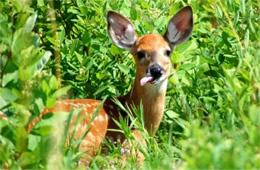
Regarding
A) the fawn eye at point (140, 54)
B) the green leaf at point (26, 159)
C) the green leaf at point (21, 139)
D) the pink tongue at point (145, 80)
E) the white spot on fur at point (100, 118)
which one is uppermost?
the fawn eye at point (140, 54)

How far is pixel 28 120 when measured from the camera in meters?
4.61

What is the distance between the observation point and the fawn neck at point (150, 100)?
652 centimetres

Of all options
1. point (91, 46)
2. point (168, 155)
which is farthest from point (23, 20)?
point (91, 46)

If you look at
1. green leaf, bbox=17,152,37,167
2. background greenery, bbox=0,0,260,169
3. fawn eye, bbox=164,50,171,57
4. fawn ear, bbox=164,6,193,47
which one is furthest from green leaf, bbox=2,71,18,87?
fawn ear, bbox=164,6,193,47

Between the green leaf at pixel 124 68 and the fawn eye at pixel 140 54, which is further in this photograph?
the green leaf at pixel 124 68

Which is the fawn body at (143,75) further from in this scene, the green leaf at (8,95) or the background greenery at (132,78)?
the green leaf at (8,95)

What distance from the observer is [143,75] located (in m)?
6.51

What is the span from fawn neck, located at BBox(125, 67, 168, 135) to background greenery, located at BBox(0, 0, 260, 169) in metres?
0.09

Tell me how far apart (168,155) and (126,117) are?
3.44ft

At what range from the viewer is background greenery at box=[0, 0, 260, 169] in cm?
452

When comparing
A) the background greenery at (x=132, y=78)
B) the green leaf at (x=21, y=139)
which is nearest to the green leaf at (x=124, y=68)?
the background greenery at (x=132, y=78)

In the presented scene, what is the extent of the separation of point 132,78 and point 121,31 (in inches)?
15.3

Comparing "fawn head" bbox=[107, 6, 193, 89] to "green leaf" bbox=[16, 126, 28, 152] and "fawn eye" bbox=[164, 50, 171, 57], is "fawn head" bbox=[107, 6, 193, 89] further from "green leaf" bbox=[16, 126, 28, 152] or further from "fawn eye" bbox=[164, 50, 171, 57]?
"green leaf" bbox=[16, 126, 28, 152]

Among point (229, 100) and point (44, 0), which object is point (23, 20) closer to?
point (229, 100)
